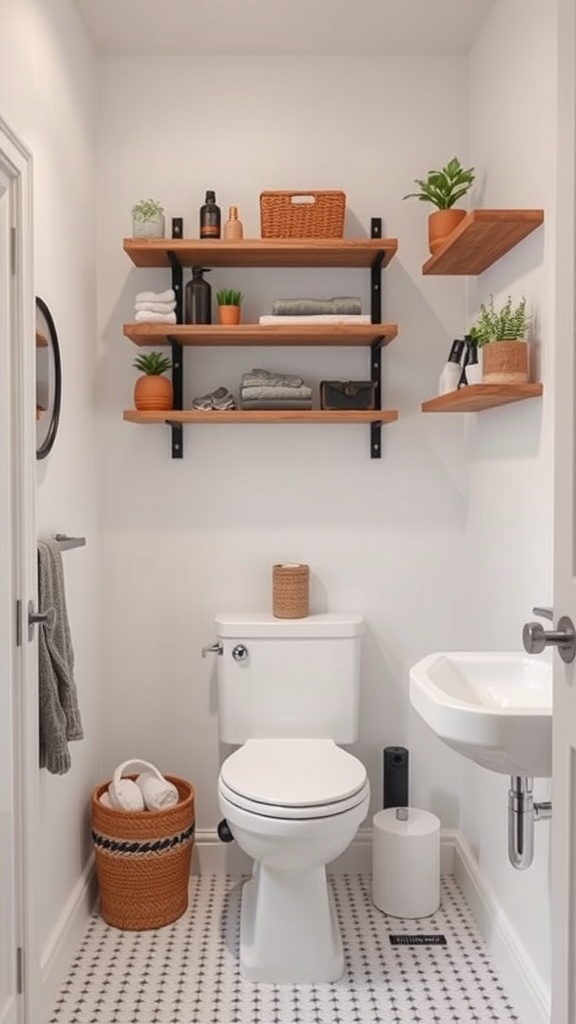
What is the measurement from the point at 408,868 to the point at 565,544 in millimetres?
1634

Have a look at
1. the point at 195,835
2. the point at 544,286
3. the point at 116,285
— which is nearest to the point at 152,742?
the point at 195,835

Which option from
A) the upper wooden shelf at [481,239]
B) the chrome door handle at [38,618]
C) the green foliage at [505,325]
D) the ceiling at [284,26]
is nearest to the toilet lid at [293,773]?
the chrome door handle at [38,618]

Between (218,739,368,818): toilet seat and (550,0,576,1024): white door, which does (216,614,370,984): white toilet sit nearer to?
(218,739,368,818): toilet seat

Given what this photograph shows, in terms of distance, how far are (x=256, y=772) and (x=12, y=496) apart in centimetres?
98

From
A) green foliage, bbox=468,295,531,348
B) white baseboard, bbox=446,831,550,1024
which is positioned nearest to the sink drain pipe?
white baseboard, bbox=446,831,550,1024

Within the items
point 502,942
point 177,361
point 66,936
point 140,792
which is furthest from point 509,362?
point 66,936

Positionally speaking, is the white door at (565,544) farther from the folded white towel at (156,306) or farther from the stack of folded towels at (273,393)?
the folded white towel at (156,306)

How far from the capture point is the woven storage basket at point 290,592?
106 inches

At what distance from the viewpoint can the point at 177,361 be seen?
2.76m

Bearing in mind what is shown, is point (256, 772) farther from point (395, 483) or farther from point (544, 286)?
point (544, 286)

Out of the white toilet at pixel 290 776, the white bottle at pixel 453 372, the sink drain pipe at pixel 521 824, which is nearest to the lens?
the sink drain pipe at pixel 521 824

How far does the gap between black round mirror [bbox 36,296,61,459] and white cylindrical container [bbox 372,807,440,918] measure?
147 centimetres

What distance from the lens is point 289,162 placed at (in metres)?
2.79

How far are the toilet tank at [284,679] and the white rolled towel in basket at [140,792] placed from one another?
0.74ft
